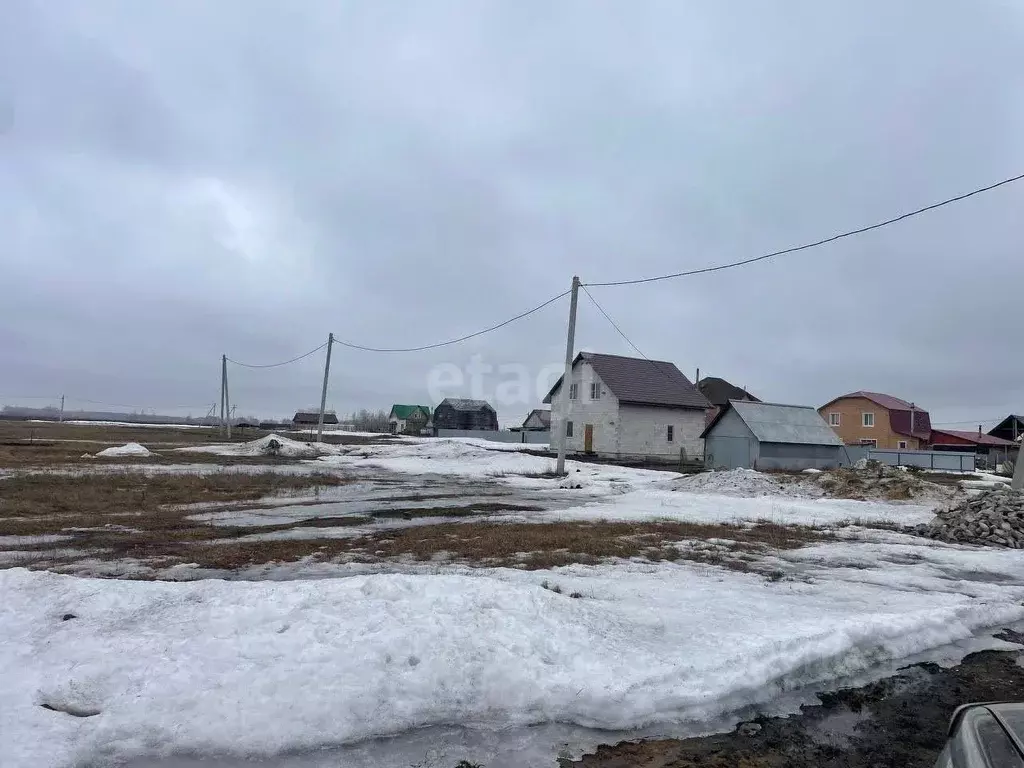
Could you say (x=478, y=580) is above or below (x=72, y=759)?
above

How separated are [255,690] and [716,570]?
6.27m

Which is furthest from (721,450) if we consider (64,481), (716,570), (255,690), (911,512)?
(255,690)

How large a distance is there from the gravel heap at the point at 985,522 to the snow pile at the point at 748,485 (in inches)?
246

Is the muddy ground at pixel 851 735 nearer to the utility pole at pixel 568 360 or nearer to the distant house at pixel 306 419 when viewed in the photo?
the utility pole at pixel 568 360

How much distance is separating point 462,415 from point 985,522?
83.5 metres

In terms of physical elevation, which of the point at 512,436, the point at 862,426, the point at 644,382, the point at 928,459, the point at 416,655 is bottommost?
the point at 416,655

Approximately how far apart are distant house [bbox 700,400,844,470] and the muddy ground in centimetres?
2628

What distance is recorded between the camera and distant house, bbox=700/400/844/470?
3078 cm

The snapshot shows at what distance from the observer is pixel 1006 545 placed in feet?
40.1

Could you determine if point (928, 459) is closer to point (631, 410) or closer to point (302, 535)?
point (631, 410)

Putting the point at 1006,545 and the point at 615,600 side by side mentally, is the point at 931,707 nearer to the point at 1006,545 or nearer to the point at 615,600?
the point at 615,600

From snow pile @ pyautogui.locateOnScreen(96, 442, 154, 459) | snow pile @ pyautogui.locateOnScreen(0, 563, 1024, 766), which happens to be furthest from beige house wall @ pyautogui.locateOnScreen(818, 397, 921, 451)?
snow pile @ pyautogui.locateOnScreen(0, 563, 1024, 766)

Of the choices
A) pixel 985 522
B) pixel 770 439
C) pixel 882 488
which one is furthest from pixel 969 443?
pixel 985 522

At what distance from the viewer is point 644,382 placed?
43594 millimetres
